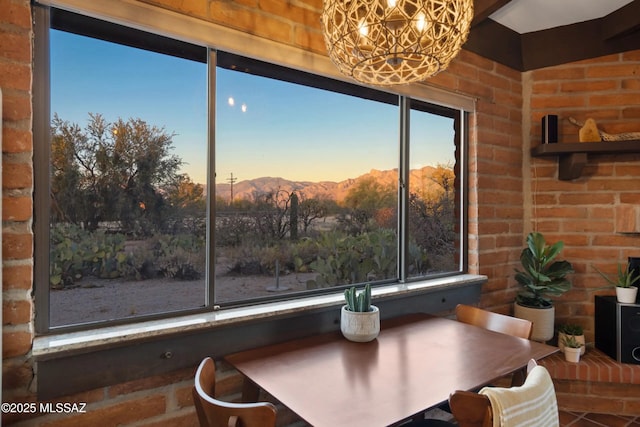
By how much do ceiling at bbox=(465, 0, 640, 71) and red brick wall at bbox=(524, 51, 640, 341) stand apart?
8 centimetres

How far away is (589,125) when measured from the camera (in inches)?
95.8

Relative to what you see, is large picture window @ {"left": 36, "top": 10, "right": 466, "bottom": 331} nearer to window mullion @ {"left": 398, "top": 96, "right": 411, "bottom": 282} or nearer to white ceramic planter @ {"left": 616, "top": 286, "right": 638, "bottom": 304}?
window mullion @ {"left": 398, "top": 96, "right": 411, "bottom": 282}

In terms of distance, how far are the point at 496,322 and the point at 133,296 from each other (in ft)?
5.18

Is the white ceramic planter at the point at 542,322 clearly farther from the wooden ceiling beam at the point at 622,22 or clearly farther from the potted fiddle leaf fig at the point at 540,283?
the wooden ceiling beam at the point at 622,22

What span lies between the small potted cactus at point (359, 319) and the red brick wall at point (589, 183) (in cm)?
168

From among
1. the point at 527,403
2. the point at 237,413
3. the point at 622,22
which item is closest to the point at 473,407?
the point at 527,403

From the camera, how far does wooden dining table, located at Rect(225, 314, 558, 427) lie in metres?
1.07

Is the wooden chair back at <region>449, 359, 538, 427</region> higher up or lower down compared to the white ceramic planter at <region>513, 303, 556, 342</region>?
higher up

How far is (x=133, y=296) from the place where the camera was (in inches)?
57.2

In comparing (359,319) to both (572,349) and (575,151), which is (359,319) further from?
(575,151)

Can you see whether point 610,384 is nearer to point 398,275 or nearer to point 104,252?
point 398,275

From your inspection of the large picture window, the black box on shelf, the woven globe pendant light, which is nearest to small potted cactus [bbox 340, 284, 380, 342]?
the large picture window

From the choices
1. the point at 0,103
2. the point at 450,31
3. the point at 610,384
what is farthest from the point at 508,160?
the point at 0,103

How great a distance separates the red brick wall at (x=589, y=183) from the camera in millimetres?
2475
